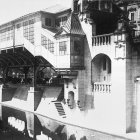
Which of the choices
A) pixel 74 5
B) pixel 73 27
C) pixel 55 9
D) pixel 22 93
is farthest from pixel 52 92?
pixel 74 5

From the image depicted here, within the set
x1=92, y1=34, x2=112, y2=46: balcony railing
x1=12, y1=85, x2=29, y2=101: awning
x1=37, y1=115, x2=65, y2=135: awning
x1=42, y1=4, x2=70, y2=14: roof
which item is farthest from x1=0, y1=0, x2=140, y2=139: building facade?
x1=12, y1=85, x2=29, y2=101: awning

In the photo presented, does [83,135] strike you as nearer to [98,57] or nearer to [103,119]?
[103,119]

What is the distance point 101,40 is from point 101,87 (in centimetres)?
480

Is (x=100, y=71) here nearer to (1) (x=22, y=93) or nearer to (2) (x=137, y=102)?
(2) (x=137, y=102)

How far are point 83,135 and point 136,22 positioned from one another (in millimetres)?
14578

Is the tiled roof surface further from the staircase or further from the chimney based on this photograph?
the staircase

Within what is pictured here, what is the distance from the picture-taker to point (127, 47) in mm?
23094

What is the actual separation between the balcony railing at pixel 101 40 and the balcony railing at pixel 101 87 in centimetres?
406

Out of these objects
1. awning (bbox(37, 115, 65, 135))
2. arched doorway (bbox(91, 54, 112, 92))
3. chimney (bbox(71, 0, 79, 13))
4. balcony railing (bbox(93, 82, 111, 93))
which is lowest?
awning (bbox(37, 115, 65, 135))

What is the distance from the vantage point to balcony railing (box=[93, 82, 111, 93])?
25.3 m

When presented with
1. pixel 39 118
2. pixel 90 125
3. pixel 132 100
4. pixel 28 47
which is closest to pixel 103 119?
pixel 90 125

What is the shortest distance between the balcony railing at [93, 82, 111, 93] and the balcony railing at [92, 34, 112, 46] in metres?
4.06

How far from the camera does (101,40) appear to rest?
25984 mm

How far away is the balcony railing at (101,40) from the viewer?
24867 mm
